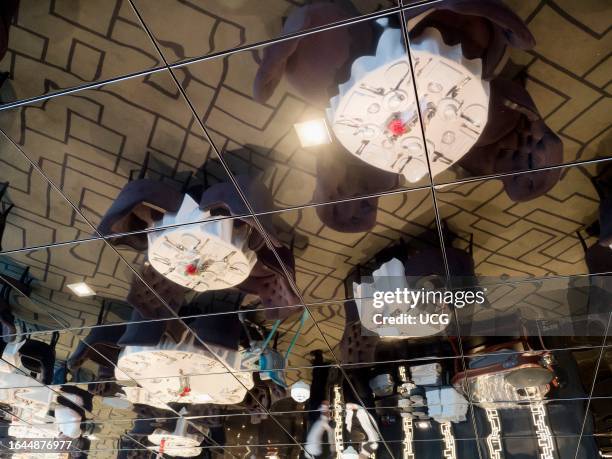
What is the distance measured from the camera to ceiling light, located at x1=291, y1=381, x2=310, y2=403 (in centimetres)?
406

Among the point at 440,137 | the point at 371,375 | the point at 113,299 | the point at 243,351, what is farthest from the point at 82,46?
the point at 371,375

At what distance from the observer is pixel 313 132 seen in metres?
2.26

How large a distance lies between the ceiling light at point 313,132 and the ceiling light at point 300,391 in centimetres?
232

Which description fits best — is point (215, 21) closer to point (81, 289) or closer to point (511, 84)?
point (511, 84)

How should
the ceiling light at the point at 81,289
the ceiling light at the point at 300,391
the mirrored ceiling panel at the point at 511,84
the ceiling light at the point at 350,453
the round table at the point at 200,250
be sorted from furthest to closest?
the ceiling light at the point at 350,453, the ceiling light at the point at 300,391, the ceiling light at the point at 81,289, the round table at the point at 200,250, the mirrored ceiling panel at the point at 511,84

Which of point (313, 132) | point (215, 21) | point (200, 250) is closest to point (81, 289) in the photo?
point (200, 250)

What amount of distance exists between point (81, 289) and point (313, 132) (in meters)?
2.13

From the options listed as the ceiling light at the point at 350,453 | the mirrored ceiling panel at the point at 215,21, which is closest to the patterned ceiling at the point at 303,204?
the mirrored ceiling panel at the point at 215,21

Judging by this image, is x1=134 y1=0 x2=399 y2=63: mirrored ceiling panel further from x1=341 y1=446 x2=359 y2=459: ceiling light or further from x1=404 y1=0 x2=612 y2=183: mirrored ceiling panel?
x1=341 y1=446 x2=359 y2=459: ceiling light

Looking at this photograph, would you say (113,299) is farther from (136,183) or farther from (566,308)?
(566,308)

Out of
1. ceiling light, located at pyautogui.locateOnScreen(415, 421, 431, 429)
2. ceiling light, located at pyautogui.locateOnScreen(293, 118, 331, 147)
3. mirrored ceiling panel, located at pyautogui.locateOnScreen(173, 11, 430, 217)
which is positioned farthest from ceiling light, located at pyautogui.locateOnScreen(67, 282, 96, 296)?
ceiling light, located at pyautogui.locateOnScreen(415, 421, 431, 429)

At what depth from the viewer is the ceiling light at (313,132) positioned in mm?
2199

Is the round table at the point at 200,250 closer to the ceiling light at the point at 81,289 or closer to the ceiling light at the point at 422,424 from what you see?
the ceiling light at the point at 81,289

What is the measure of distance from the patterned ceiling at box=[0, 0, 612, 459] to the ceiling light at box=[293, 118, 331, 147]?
3cm
